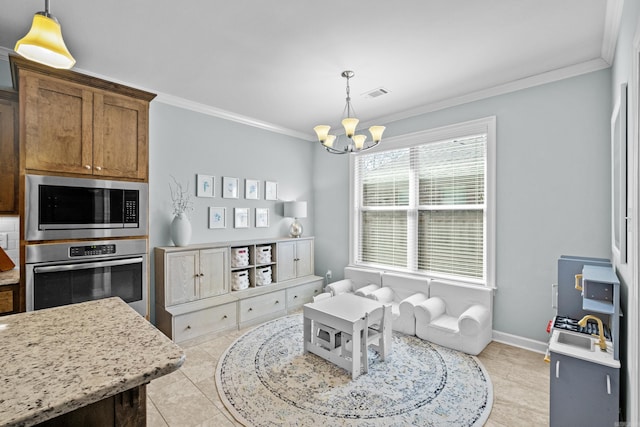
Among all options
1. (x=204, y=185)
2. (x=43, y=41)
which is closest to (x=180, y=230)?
(x=204, y=185)

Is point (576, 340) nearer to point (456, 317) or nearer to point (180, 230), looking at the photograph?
point (456, 317)

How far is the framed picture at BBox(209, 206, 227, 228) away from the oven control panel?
1.37 meters

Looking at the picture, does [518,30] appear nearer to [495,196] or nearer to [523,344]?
[495,196]

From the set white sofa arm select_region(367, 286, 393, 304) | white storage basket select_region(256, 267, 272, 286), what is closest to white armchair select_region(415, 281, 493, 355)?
white sofa arm select_region(367, 286, 393, 304)

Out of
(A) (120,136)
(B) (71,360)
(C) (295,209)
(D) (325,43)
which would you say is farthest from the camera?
(C) (295,209)

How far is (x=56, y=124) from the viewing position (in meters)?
2.41

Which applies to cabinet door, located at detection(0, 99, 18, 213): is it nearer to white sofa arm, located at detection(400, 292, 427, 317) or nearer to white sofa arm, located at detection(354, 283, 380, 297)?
white sofa arm, located at detection(354, 283, 380, 297)

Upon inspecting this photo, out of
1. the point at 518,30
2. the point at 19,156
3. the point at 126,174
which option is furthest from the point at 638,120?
the point at 19,156

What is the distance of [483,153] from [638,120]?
86.5 inches

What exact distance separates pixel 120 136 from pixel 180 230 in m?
1.19

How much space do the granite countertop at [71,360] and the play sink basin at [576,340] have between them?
89.8 inches

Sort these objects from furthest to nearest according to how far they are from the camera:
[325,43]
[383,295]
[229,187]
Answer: [229,187] < [383,295] < [325,43]

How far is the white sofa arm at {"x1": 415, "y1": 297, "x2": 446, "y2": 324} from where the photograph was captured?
10.8 feet

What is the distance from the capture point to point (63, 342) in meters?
1.05
